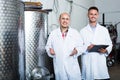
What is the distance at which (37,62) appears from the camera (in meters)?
2.91

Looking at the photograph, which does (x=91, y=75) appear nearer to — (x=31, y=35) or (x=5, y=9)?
(x=31, y=35)

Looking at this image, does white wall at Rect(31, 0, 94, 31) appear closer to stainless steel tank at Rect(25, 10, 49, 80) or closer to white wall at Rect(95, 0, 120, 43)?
white wall at Rect(95, 0, 120, 43)

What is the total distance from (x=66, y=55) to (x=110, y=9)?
719 cm

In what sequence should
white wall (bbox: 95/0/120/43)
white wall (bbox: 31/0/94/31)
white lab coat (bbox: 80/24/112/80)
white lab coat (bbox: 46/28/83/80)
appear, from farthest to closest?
white wall (bbox: 95/0/120/43), white wall (bbox: 31/0/94/31), white lab coat (bbox: 80/24/112/80), white lab coat (bbox: 46/28/83/80)

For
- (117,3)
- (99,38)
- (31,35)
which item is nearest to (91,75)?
(99,38)

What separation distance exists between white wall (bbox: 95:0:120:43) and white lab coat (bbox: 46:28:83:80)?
6.76 metres

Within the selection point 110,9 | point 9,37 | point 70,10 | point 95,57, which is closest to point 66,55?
point 95,57

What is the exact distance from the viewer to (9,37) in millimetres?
1960

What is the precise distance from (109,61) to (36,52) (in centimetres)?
440

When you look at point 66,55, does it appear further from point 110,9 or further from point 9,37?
point 110,9

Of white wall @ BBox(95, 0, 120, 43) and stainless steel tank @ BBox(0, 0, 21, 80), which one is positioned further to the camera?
white wall @ BBox(95, 0, 120, 43)

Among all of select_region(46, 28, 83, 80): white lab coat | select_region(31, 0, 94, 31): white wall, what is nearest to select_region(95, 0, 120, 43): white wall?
select_region(31, 0, 94, 31): white wall

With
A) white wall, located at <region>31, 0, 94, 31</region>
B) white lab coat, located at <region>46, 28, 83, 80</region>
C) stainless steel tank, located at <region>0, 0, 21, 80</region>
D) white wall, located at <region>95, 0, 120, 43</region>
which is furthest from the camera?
white wall, located at <region>95, 0, 120, 43</region>

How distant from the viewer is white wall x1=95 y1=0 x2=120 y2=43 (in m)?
9.34
